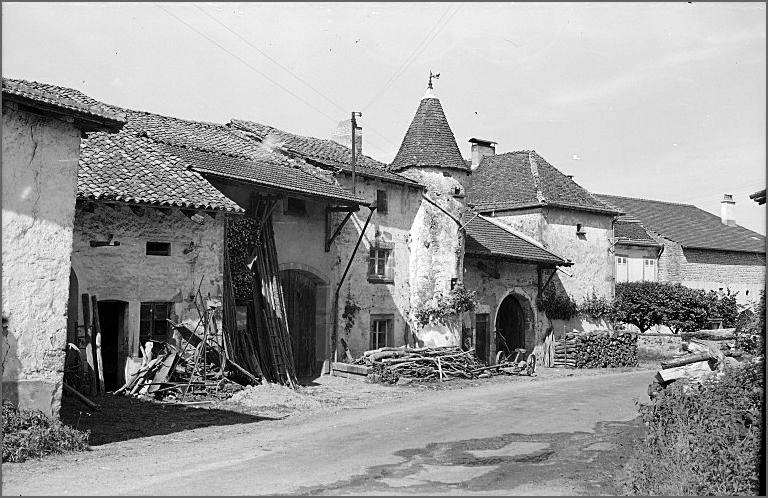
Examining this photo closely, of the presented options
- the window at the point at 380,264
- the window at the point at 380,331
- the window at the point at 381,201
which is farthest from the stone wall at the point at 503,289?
the window at the point at 381,201

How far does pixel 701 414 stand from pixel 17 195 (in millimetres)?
10538

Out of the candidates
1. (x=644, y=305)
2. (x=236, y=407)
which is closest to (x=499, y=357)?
(x=644, y=305)

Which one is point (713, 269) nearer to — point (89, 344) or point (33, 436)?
point (89, 344)

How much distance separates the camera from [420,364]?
22.5 metres

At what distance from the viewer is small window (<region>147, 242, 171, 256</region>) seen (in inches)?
688

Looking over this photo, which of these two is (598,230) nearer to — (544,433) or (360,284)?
(360,284)

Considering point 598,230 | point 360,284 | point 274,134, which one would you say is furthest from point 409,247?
point 598,230

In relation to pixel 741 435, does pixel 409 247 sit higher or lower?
higher

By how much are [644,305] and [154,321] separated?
88.1ft

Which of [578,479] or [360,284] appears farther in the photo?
[360,284]

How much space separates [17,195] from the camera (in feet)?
37.3

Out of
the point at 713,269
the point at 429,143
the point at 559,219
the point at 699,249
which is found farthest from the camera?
the point at 713,269

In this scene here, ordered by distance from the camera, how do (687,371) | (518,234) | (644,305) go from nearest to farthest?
(687,371), (518,234), (644,305)

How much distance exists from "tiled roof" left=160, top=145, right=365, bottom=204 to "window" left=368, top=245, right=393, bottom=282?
2718 mm
